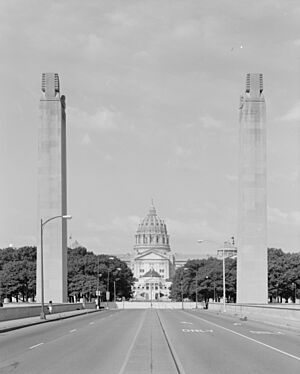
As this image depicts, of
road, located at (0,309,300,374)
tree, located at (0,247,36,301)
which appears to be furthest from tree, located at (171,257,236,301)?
road, located at (0,309,300,374)

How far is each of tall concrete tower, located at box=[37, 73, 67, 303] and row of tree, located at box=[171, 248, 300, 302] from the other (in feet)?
177

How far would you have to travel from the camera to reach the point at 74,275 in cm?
14350

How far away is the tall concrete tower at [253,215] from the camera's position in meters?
82.1

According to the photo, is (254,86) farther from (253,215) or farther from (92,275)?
(92,275)

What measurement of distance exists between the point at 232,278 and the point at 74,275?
31770 millimetres

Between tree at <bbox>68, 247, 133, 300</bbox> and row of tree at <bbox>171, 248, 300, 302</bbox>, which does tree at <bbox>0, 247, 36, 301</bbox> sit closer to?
tree at <bbox>68, 247, 133, 300</bbox>

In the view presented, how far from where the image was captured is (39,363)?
19.1 metres

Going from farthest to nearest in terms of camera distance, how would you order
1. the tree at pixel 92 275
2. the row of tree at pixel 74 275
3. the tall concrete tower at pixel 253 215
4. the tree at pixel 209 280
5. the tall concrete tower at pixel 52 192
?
the tree at pixel 209 280
the tree at pixel 92 275
the row of tree at pixel 74 275
the tall concrete tower at pixel 52 192
the tall concrete tower at pixel 253 215

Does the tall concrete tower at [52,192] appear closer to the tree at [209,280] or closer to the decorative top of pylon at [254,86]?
the decorative top of pylon at [254,86]

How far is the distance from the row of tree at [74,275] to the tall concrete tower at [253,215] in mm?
47144

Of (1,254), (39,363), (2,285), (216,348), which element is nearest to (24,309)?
(216,348)

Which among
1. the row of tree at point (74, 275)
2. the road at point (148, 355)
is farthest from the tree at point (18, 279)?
the road at point (148, 355)

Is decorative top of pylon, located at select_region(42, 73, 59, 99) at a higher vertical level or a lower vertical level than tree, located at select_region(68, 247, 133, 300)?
higher

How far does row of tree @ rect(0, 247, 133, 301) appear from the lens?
5207 inches
